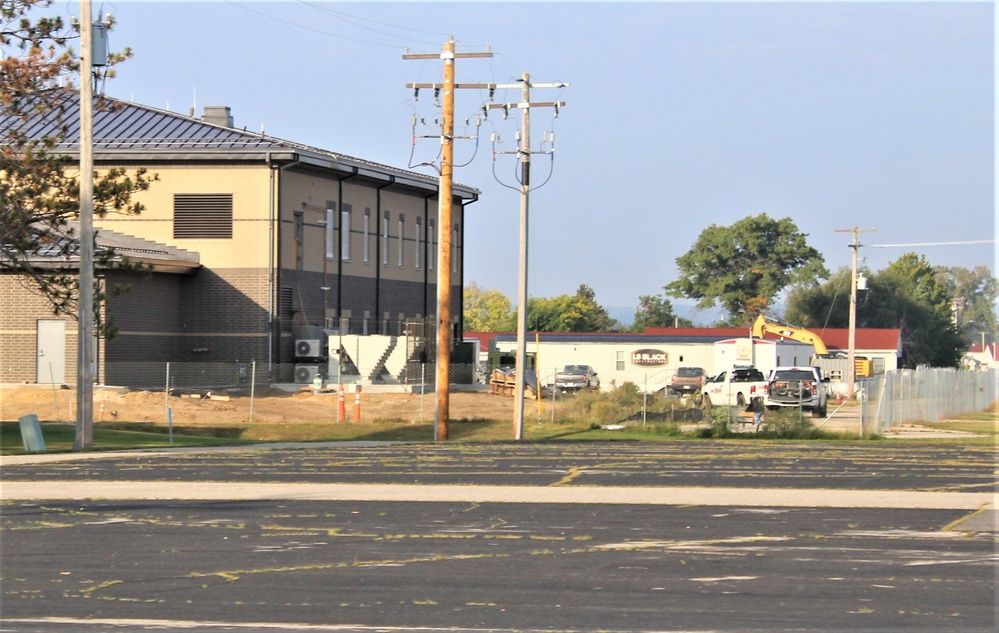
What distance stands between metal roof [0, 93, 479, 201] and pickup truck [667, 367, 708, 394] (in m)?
20.3

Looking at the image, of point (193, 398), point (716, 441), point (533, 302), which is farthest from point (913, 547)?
point (533, 302)

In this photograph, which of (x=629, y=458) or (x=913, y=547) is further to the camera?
(x=629, y=458)

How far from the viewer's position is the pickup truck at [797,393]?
47281mm

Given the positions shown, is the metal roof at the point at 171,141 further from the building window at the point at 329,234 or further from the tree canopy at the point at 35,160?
the tree canopy at the point at 35,160

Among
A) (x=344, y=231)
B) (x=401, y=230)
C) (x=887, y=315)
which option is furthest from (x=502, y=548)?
(x=887, y=315)

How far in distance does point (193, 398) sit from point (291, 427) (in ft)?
23.2

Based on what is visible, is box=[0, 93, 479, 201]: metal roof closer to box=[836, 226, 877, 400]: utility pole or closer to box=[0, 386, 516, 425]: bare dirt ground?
box=[0, 386, 516, 425]: bare dirt ground

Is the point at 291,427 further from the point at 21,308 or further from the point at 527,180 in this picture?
the point at 21,308

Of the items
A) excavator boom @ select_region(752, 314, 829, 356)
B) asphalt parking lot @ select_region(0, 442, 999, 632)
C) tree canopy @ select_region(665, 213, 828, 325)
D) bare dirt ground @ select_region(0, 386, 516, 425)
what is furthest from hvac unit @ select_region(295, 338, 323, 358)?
tree canopy @ select_region(665, 213, 828, 325)

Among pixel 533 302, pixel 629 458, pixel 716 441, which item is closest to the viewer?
pixel 629 458

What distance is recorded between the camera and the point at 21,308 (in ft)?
148

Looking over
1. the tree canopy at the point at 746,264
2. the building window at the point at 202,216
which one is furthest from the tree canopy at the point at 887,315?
the building window at the point at 202,216

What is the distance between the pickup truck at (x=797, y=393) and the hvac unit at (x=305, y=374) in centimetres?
1710

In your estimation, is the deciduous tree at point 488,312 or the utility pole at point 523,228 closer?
the utility pole at point 523,228
